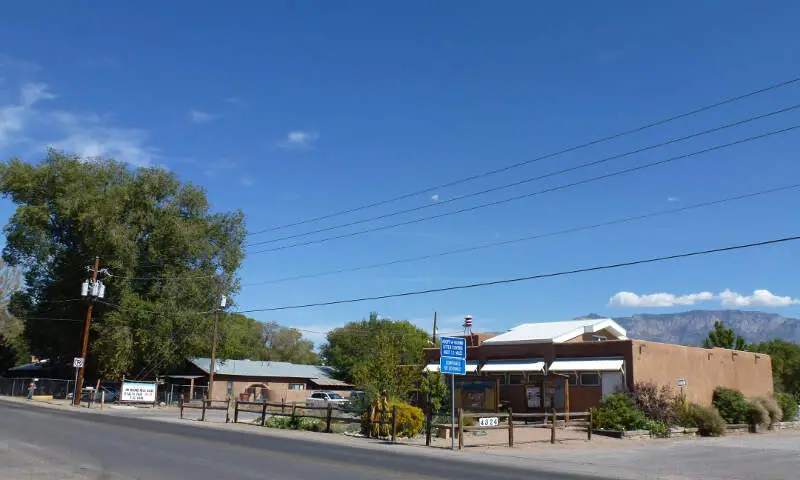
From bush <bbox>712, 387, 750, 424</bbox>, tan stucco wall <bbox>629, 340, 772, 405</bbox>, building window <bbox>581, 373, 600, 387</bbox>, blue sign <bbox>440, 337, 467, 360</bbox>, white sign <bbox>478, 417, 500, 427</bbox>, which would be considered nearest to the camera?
A: white sign <bbox>478, 417, 500, 427</bbox>

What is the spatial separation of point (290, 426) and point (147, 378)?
32093mm

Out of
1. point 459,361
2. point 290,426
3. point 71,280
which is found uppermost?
point 71,280

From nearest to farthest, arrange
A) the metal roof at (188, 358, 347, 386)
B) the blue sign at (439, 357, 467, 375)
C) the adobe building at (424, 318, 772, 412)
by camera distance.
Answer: the blue sign at (439, 357, 467, 375)
the adobe building at (424, 318, 772, 412)
the metal roof at (188, 358, 347, 386)

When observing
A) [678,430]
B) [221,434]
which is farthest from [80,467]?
[678,430]

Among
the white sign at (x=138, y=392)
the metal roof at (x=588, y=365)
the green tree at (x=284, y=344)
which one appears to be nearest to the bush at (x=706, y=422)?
the metal roof at (x=588, y=365)

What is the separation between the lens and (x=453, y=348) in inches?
921

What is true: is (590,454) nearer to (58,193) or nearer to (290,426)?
(290,426)

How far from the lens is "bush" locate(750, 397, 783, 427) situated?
34.6 metres

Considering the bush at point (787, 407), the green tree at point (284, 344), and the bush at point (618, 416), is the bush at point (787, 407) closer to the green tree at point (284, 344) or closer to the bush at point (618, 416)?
the bush at point (618, 416)

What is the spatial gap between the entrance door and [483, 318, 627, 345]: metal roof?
3.42 meters

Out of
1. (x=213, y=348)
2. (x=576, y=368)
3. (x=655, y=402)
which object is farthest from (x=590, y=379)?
(x=213, y=348)

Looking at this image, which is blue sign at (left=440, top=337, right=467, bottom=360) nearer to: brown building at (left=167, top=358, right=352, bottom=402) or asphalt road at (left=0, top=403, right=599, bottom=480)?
asphalt road at (left=0, top=403, right=599, bottom=480)

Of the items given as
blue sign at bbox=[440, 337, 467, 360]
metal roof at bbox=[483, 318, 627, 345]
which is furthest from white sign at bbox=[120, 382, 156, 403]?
blue sign at bbox=[440, 337, 467, 360]

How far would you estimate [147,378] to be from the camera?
5703cm
